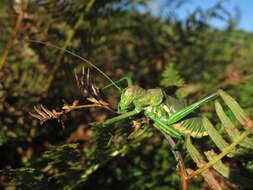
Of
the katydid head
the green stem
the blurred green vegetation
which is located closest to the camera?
the green stem

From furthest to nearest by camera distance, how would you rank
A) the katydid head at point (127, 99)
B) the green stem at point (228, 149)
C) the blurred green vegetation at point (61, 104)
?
1. the blurred green vegetation at point (61, 104)
2. the katydid head at point (127, 99)
3. the green stem at point (228, 149)

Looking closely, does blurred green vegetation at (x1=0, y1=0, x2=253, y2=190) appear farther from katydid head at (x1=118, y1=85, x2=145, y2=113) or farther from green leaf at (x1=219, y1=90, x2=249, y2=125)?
green leaf at (x1=219, y1=90, x2=249, y2=125)

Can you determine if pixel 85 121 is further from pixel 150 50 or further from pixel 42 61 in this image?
pixel 150 50

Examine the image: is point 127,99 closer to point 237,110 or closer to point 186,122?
point 186,122

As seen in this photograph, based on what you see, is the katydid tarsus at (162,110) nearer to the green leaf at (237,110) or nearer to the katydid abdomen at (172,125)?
the katydid abdomen at (172,125)

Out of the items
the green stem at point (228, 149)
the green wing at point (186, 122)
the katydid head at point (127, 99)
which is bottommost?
the green stem at point (228, 149)

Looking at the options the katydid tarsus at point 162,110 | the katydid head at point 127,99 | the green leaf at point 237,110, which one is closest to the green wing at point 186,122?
the katydid tarsus at point 162,110

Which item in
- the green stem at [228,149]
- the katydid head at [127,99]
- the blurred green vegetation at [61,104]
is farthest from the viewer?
the blurred green vegetation at [61,104]

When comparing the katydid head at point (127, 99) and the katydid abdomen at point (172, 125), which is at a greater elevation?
the katydid head at point (127, 99)

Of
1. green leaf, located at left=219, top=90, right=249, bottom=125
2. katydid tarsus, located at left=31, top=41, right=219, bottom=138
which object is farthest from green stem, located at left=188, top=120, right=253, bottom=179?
katydid tarsus, located at left=31, top=41, right=219, bottom=138
